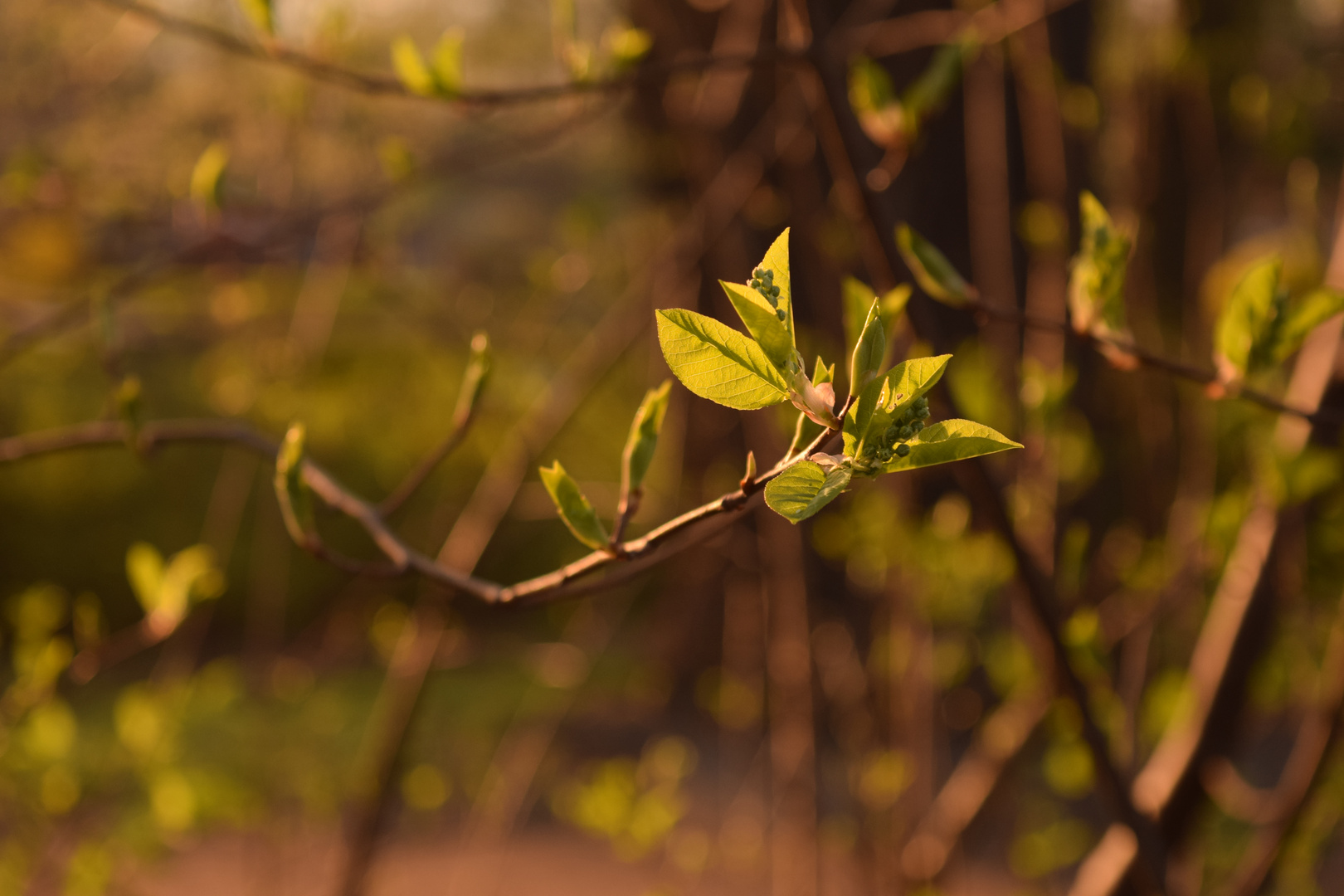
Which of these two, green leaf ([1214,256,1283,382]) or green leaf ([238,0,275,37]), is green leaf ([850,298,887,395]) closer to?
green leaf ([1214,256,1283,382])

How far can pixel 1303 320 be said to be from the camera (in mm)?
627

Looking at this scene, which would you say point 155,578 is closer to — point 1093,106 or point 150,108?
point 1093,106

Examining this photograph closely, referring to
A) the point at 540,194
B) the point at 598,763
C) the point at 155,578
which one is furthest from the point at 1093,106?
the point at 540,194

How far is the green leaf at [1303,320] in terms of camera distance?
62 cm

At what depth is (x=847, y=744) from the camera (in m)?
2.05

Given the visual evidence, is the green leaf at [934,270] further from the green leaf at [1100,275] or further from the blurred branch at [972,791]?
the blurred branch at [972,791]

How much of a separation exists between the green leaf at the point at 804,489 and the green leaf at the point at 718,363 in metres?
→ 0.03

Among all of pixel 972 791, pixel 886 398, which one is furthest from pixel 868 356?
pixel 972 791

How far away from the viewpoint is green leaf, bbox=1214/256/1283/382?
0.64 m

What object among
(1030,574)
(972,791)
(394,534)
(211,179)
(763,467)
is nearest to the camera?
(394,534)

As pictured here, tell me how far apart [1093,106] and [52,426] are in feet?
19.1

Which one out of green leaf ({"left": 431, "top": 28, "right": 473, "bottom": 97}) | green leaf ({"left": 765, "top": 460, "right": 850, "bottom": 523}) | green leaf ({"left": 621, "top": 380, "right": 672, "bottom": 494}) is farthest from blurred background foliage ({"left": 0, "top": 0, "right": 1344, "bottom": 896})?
green leaf ({"left": 765, "top": 460, "right": 850, "bottom": 523})

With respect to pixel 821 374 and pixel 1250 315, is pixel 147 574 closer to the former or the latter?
pixel 821 374

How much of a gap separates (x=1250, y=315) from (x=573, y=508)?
1.55ft
